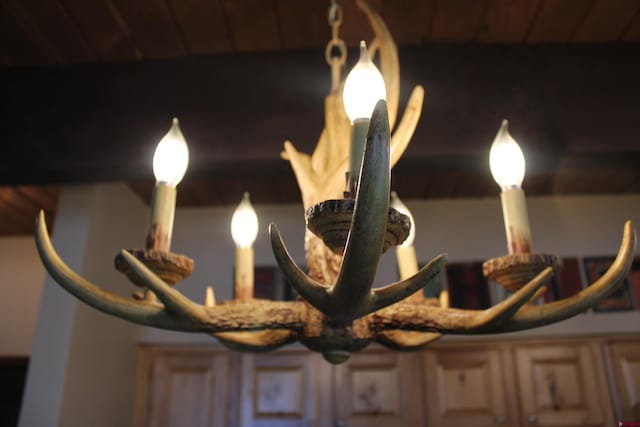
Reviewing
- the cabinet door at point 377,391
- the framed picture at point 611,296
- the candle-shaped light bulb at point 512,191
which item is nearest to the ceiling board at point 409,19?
the candle-shaped light bulb at point 512,191

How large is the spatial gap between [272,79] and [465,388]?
155cm

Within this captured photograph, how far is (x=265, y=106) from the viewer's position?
4.30ft

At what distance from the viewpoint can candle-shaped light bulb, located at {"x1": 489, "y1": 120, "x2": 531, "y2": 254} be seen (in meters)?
0.69

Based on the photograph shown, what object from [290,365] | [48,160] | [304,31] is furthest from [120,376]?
[304,31]

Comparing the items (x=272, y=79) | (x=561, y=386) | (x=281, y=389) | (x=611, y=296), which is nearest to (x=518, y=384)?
(x=561, y=386)

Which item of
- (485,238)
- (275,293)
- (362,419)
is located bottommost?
(362,419)

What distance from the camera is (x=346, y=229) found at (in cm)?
54

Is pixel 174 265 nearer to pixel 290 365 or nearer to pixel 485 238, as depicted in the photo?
pixel 290 365

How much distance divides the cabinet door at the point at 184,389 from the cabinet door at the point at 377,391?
0.50 m

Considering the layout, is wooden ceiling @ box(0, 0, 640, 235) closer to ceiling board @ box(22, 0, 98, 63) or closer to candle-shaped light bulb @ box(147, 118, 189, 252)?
ceiling board @ box(22, 0, 98, 63)

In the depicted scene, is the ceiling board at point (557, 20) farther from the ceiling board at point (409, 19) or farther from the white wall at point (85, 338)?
the white wall at point (85, 338)

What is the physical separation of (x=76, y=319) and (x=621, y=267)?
5.68 ft

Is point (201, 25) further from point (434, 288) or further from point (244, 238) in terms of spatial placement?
point (434, 288)

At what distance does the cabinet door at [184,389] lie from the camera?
2.18 m
